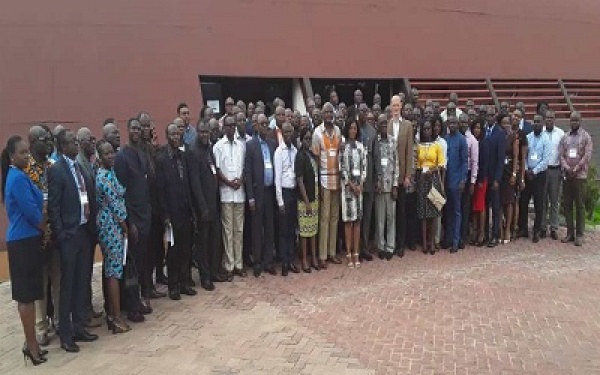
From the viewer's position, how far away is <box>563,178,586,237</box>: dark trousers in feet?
27.1

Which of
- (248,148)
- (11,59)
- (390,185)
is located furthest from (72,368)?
(11,59)

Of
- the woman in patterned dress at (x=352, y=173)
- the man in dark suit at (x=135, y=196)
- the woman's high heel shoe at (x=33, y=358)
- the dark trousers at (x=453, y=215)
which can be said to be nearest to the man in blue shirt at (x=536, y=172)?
the dark trousers at (x=453, y=215)

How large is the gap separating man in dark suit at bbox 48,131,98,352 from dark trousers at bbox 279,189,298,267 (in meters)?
2.48

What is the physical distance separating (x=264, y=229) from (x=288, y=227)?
30 cm

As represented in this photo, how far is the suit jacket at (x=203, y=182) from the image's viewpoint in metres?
6.19

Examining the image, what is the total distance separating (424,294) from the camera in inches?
241

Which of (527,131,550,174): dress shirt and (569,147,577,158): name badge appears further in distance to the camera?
(527,131,550,174): dress shirt

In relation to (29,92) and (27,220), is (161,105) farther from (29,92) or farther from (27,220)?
(27,220)

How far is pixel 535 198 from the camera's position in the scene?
8.51 m

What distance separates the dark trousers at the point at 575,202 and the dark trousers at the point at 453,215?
181 cm

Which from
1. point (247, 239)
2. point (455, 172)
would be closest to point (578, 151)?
point (455, 172)

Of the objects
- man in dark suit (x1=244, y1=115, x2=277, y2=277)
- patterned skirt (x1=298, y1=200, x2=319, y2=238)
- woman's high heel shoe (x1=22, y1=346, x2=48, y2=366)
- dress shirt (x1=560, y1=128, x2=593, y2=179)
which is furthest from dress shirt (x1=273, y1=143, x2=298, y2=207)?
dress shirt (x1=560, y1=128, x2=593, y2=179)

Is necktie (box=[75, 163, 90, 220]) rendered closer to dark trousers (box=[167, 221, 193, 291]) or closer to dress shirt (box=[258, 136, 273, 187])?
dark trousers (box=[167, 221, 193, 291])

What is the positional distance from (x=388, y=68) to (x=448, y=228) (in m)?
4.85
